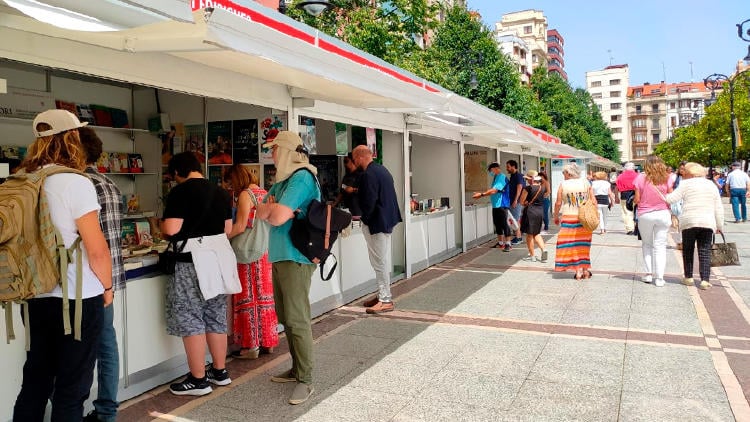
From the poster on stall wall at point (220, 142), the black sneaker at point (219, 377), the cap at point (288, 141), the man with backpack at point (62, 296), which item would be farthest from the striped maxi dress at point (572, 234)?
the man with backpack at point (62, 296)

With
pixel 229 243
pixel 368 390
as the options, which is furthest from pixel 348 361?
pixel 229 243

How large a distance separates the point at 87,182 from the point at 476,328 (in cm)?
380

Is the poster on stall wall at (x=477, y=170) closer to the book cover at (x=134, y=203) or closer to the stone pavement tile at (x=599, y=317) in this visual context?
the stone pavement tile at (x=599, y=317)

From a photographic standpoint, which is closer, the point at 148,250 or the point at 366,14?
the point at 148,250

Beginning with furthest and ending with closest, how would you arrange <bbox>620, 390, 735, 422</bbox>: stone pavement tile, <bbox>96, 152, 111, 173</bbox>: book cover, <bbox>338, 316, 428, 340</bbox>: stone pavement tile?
<bbox>96, 152, 111, 173</bbox>: book cover < <bbox>338, 316, 428, 340</bbox>: stone pavement tile < <bbox>620, 390, 735, 422</bbox>: stone pavement tile

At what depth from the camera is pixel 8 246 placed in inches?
88.4

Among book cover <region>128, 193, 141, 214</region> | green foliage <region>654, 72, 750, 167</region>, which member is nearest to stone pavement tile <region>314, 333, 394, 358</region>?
book cover <region>128, 193, 141, 214</region>

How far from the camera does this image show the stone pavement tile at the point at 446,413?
329 centimetres

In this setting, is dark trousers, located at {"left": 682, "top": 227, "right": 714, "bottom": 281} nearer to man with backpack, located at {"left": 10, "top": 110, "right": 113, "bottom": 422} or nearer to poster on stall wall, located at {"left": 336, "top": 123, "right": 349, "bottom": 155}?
poster on stall wall, located at {"left": 336, "top": 123, "right": 349, "bottom": 155}

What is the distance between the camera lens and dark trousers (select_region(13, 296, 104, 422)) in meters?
2.34

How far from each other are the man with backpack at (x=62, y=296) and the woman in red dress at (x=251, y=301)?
1755 mm

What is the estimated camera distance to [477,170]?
12719 millimetres

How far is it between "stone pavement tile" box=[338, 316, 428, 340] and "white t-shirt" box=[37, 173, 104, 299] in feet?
10.2

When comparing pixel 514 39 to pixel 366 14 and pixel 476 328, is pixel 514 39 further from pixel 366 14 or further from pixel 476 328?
pixel 476 328
